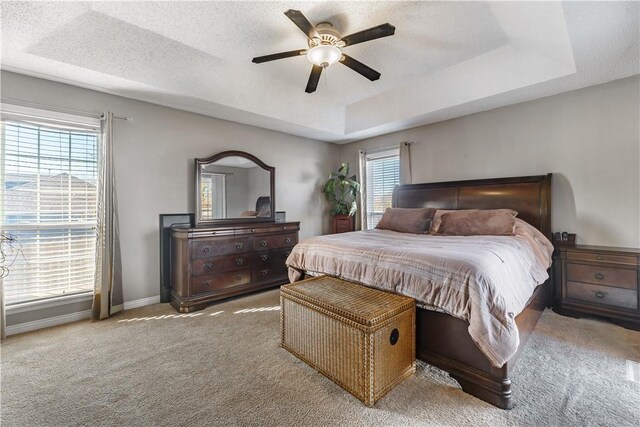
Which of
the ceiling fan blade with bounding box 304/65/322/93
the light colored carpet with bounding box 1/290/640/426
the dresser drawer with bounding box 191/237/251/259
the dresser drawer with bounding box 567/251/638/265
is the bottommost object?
the light colored carpet with bounding box 1/290/640/426

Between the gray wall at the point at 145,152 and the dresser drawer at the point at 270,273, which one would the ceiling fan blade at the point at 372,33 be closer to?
the gray wall at the point at 145,152

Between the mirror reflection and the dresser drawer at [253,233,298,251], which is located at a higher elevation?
the mirror reflection

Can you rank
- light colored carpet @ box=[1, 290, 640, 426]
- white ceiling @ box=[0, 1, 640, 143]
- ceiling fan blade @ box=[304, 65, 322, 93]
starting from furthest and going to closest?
ceiling fan blade @ box=[304, 65, 322, 93] → white ceiling @ box=[0, 1, 640, 143] → light colored carpet @ box=[1, 290, 640, 426]

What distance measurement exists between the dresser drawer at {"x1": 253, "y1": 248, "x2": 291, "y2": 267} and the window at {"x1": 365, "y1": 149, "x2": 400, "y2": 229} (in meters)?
1.94

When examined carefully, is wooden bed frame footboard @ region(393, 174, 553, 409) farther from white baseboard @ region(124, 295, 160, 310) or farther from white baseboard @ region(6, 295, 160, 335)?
white baseboard @ region(6, 295, 160, 335)

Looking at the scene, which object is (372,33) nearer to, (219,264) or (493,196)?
(493,196)

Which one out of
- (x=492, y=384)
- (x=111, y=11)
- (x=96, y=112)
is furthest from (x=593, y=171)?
(x=96, y=112)

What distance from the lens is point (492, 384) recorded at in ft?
5.50

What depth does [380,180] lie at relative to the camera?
520 cm

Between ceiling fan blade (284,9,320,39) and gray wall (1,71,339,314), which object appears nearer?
ceiling fan blade (284,9,320,39)

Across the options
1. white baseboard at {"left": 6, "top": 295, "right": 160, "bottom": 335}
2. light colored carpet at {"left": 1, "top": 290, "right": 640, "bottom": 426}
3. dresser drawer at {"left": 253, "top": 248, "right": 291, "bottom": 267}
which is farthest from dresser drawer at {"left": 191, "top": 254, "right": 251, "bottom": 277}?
white baseboard at {"left": 6, "top": 295, "right": 160, "bottom": 335}

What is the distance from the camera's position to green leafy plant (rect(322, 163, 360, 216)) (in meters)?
5.22

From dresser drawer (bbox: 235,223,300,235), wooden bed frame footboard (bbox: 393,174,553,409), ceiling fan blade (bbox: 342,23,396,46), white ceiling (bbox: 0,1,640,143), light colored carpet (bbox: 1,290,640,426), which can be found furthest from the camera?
dresser drawer (bbox: 235,223,300,235)

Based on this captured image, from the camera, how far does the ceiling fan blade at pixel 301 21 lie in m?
1.92
